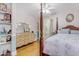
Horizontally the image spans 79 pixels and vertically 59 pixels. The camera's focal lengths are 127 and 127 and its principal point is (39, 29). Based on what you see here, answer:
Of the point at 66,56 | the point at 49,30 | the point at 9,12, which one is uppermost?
the point at 9,12

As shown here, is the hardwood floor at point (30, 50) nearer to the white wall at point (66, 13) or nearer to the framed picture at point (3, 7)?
the white wall at point (66, 13)

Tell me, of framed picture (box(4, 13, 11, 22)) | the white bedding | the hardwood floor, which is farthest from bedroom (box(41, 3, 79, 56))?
framed picture (box(4, 13, 11, 22))

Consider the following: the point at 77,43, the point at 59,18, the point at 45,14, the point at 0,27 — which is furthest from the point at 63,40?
the point at 0,27

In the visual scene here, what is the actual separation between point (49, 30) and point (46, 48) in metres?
0.30

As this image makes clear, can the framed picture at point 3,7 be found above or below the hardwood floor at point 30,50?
above

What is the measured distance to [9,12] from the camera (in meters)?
2.04

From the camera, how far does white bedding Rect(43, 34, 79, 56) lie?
1941 mm

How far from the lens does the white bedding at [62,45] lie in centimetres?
194

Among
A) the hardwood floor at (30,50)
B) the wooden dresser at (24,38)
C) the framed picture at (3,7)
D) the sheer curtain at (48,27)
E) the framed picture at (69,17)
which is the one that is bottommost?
the hardwood floor at (30,50)

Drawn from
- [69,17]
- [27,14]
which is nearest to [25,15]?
[27,14]

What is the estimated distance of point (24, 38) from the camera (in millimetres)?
2023

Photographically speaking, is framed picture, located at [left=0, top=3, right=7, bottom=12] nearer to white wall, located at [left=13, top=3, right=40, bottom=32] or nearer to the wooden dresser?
white wall, located at [left=13, top=3, right=40, bottom=32]

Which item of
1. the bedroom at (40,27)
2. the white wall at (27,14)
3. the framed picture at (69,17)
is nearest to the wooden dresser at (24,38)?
the bedroom at (40,27)

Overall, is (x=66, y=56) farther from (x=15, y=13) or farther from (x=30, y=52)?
(x=15, y=13)
